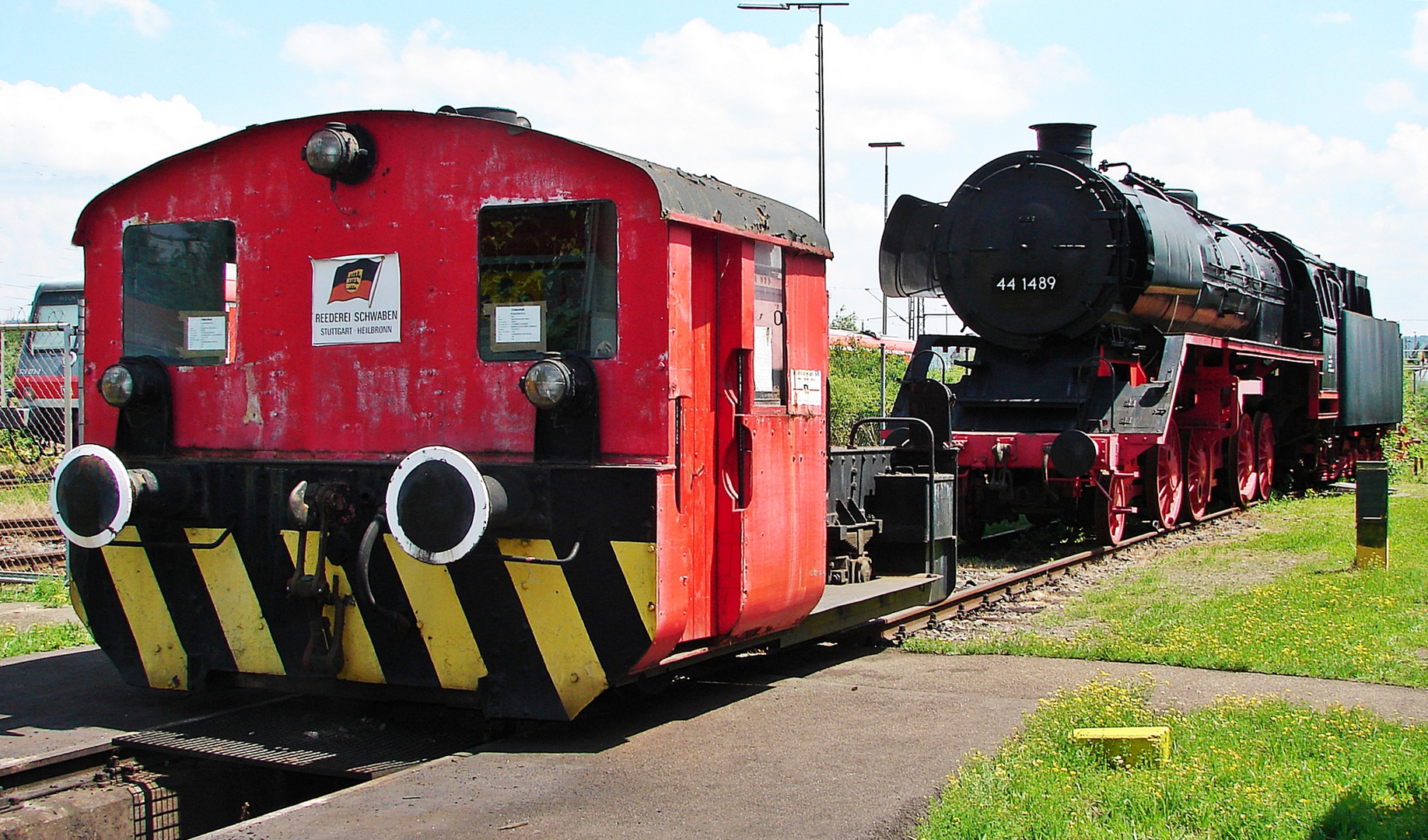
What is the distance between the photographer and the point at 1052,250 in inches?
518

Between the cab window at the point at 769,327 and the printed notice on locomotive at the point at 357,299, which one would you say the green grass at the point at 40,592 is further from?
the cab window at the point at 769,327

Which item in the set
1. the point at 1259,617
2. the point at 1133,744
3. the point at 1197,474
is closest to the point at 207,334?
the point at 1133,744

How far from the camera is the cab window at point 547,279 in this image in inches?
206

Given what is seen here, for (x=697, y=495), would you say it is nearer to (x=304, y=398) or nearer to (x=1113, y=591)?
(x=304, y=398)

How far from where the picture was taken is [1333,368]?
19281 mm

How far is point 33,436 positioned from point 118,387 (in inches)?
549

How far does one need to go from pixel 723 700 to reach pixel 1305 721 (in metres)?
2.61

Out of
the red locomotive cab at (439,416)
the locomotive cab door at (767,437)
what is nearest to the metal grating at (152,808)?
the red locomotive cab at (439,416)

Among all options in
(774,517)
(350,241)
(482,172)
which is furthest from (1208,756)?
(350,241)

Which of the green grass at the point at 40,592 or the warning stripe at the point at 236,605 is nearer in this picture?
the warning stripe at the point at 236,605

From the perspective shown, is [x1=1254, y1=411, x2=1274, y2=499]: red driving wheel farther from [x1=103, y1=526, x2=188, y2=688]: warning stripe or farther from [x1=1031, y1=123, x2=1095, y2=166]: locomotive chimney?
[x1=103, y1=526, x2=188, y2=688]: warning stripe

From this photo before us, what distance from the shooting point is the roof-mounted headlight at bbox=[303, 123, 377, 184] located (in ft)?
18.0

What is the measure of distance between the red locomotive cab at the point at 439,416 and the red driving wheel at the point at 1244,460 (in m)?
12.0

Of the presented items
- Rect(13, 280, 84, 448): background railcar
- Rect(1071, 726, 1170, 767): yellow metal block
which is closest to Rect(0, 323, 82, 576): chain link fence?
Rect(13, 280, 84, 448): background railcar
